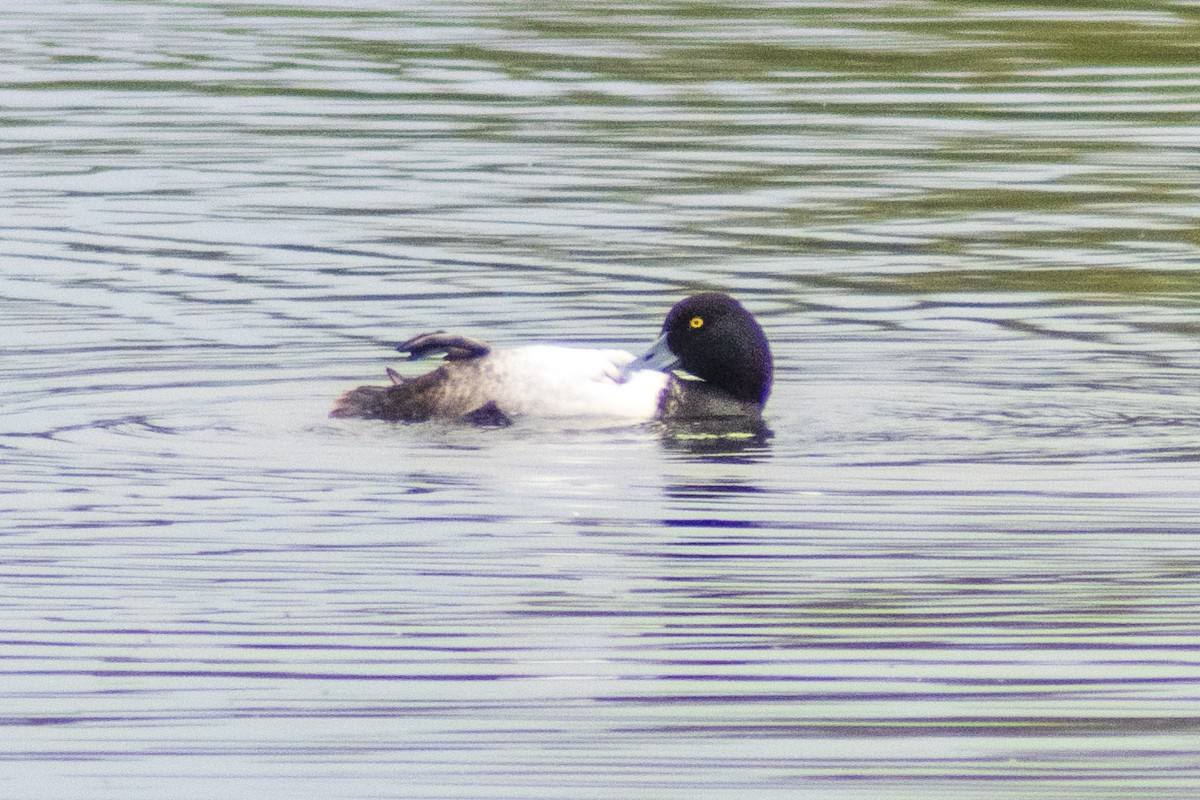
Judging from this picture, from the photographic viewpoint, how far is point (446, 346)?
401 inches

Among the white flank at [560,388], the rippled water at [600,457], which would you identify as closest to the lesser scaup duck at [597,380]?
the white flank at [560,388]

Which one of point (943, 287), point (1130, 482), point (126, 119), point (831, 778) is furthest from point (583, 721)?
point (126, 119)

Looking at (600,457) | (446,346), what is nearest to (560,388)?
(446,346)

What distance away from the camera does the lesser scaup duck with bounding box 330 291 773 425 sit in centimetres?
1003

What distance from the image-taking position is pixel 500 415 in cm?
995

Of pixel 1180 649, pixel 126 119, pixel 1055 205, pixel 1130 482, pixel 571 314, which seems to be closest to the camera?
pixel 1180 649

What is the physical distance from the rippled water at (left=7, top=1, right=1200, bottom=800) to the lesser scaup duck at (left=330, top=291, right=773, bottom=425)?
0.13 meters

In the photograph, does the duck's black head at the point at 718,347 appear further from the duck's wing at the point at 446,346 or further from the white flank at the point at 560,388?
the duck's wing at the point at 446,346

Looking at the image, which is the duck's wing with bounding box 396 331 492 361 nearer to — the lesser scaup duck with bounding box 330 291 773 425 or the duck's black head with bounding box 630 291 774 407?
the lesser scaup duck with bounding box 330 291 773 425

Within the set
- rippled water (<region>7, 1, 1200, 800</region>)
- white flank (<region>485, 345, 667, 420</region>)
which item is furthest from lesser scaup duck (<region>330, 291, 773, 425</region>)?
rippled water (<region>7, 1, 1200, 800</region>)

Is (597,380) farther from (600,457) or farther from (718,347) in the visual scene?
(600,457)

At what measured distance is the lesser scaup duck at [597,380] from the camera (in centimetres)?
1003

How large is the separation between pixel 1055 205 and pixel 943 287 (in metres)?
2.72

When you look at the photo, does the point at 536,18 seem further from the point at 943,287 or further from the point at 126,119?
the point at 943,287
